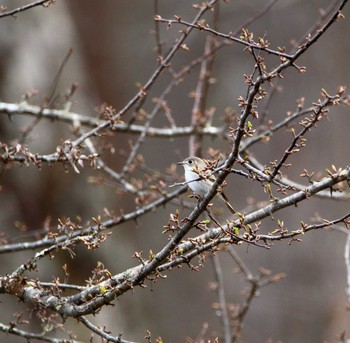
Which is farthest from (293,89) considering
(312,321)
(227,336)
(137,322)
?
(227,336)

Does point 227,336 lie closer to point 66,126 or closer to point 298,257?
point 66,126

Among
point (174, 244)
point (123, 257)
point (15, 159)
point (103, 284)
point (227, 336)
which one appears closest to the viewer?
point (174, 244)

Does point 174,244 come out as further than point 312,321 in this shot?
No

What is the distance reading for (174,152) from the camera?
979 cm

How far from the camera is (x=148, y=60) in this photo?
10.4 m

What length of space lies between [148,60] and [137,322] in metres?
4.26

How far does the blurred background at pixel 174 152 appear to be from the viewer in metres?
8.14

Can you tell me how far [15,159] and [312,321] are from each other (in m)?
6.93

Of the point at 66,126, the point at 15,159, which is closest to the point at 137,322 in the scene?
the point at 66,126

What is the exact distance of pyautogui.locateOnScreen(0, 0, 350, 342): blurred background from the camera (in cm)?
814

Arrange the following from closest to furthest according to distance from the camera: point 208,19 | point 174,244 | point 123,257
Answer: point 174,244
point 123,257
point 208,19

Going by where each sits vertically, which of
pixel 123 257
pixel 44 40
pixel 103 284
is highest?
pixel 44 40

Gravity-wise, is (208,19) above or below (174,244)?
above

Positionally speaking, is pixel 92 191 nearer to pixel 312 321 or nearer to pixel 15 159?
pixel 312 321
